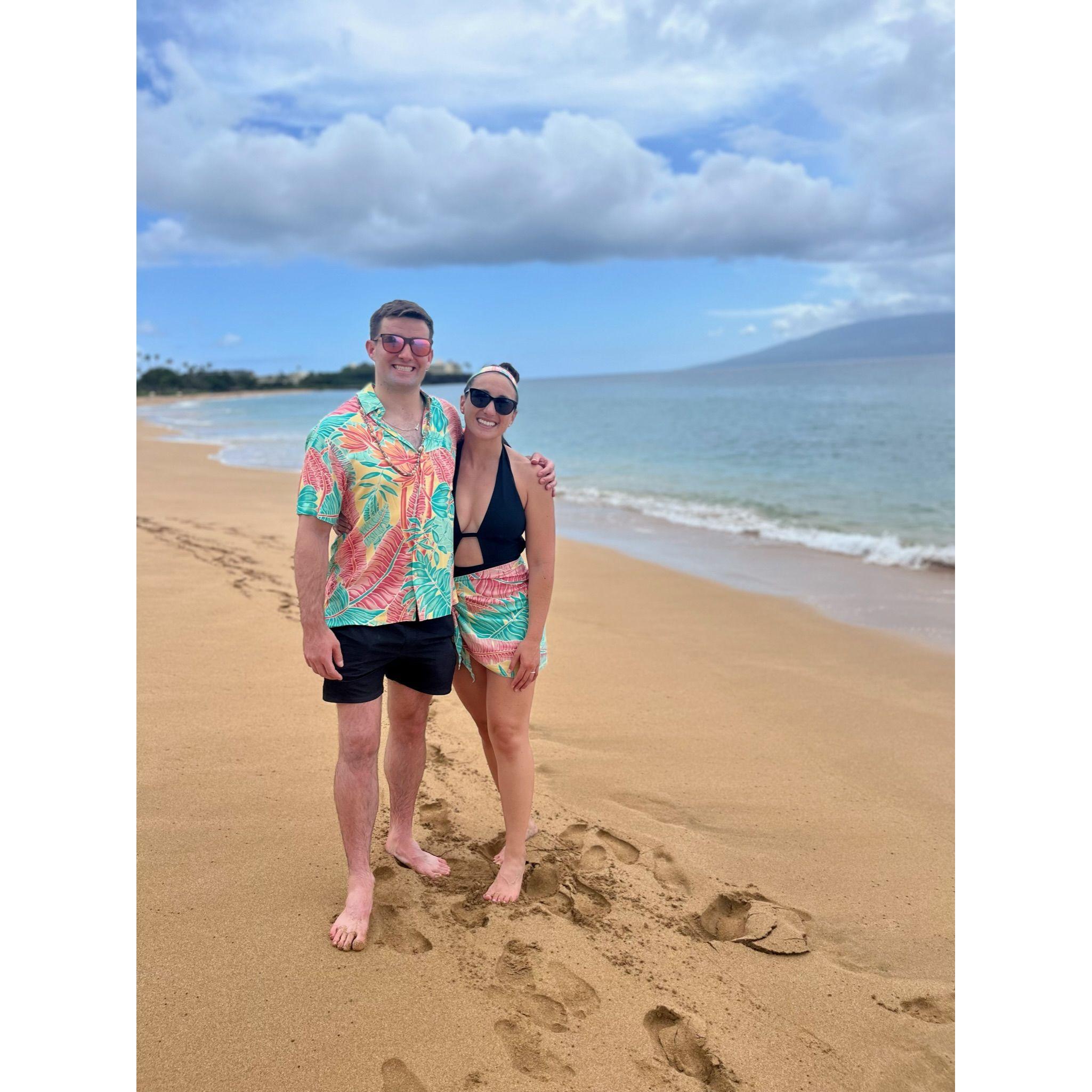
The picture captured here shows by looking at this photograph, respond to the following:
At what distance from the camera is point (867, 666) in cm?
599

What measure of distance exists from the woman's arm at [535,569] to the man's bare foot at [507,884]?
0.69 metres

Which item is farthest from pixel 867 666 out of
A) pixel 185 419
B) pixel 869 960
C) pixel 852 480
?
pixel 185 419

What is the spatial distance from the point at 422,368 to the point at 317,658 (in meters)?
1.04

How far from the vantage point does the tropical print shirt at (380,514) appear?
2.73 metres

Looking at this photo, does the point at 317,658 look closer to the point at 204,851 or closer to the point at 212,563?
the point at 204,851

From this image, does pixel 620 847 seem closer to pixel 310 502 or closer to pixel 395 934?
pixel 395 934

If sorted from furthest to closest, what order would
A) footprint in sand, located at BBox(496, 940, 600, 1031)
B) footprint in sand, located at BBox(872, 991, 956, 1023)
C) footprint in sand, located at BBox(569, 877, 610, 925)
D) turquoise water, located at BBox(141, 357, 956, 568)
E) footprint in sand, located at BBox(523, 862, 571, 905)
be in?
turquoise water, located at BBox(141, 357, 956, 568), footprint in sand, located at BBox(523, 862, 571, 905), footprint in sand, located at BBox(569, 877, 610, 925), footprint in sand, located at BBox(872, 991, 956, 1023), footprint in sand, located at BBox(496, 940, 600, 1031)

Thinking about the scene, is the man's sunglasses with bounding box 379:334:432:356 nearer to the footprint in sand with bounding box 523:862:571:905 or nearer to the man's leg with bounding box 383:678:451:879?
the man's leg with bounding box 383:678:451:879

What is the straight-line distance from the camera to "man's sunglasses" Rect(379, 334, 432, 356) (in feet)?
9.13

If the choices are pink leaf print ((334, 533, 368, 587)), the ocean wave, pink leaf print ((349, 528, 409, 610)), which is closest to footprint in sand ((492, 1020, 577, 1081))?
pink leaf print ((349, 528, 409, 610))

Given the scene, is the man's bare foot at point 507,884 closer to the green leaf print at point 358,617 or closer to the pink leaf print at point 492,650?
the pink leaf print at point 492,650

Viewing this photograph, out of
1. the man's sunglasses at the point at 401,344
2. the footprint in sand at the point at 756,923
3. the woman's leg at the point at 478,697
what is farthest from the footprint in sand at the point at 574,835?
the man's sunglasses at the point at 401,344

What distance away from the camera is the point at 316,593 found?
272 centimetres

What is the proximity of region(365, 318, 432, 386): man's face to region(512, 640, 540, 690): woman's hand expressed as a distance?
1.00m
